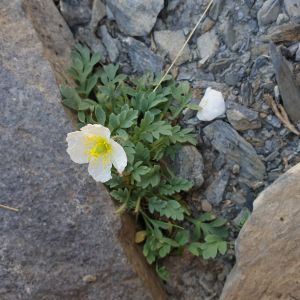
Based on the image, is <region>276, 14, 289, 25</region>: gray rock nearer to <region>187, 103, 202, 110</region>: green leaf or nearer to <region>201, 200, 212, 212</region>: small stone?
<region>187, 103, 202, 110</region>: green leaf

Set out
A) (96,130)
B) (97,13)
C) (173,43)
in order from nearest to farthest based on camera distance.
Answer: (96,130)
(173,43)
(97,13)

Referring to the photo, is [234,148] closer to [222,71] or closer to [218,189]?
[218,189]

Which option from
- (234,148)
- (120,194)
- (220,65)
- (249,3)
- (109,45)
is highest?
(249,3)

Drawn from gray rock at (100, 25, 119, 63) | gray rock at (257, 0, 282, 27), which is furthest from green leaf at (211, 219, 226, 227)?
gray rock at (100, 25, 119, 63)

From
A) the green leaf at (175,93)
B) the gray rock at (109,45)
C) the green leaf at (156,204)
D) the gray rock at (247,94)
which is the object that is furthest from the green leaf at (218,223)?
the gray rock at (109,45)

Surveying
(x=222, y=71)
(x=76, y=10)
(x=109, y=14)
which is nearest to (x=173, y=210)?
(x=222, y=71)

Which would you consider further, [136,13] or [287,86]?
[136,13]

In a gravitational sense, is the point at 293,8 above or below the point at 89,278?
above
